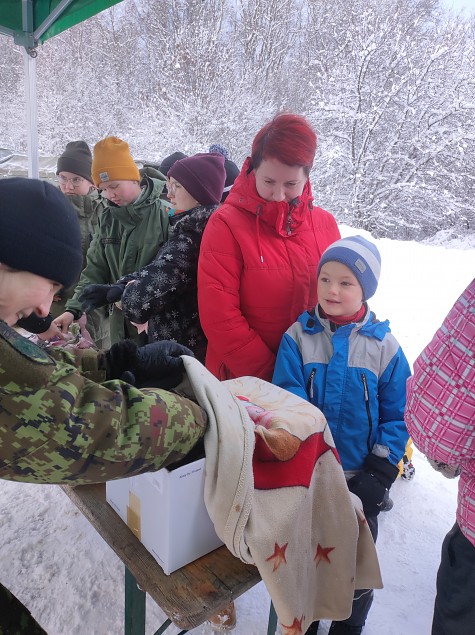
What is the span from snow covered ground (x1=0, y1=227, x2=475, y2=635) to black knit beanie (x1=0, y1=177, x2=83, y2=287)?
1513 mm

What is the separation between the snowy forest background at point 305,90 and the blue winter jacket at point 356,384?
11841mm

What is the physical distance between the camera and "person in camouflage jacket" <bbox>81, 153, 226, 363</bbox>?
185 centimetres

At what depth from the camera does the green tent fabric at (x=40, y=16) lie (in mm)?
3154

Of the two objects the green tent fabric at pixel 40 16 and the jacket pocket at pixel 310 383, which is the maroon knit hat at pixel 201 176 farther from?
the green tent fabric at pixel 40 16

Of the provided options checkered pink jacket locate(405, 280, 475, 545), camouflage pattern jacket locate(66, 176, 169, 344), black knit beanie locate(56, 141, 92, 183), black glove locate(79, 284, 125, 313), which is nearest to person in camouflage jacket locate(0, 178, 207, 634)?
checkered pink jacket locate(405, 280, 475, 545)

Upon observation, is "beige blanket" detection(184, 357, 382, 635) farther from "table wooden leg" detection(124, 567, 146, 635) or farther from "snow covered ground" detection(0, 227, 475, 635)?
"snow covered ground" detection(0, 227, 475, 635)

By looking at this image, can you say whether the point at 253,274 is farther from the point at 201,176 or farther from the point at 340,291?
the point at 201,176

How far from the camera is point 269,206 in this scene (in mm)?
1651

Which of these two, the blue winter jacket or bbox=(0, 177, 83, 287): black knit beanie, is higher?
bbox=(0, 177, 83, 287): black knit beanie

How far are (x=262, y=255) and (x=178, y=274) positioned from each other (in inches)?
16.3

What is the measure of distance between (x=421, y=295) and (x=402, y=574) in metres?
4.61

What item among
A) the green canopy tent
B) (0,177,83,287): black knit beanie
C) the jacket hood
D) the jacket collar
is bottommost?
the jacket collar

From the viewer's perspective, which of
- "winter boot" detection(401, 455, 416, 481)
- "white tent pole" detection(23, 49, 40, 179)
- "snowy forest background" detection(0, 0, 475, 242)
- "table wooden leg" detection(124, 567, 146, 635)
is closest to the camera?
"table wooden leg" detection(124, 567, 146, 635)

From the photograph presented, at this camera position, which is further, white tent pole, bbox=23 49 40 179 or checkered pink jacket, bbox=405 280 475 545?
white tent pole, bbox=23 49 40 179
